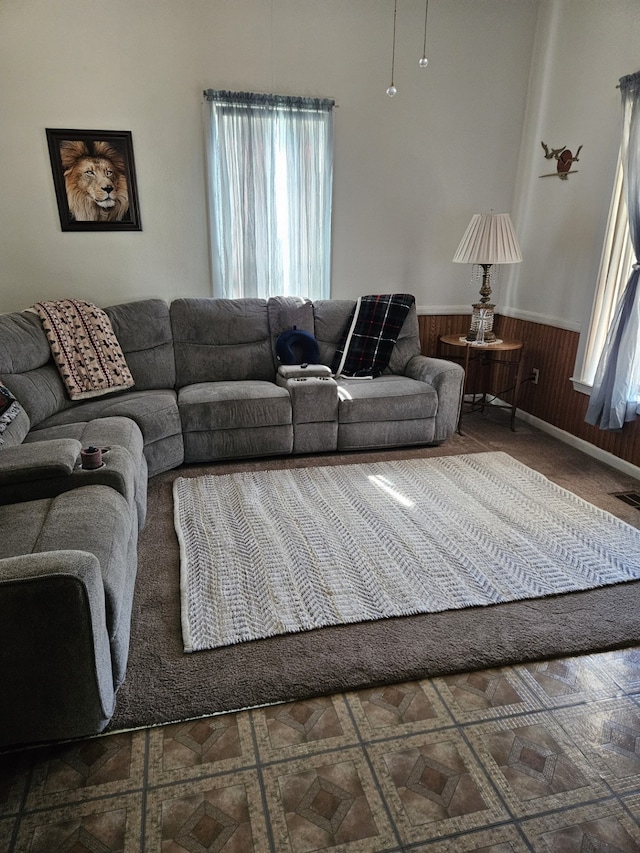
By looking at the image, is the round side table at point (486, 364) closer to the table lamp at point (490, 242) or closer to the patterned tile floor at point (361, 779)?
the table lamp at point (490, 242)

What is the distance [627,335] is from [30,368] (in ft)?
11.2

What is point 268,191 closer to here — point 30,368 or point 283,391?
point 283,391

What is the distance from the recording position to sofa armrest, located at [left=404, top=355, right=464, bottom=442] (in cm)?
357

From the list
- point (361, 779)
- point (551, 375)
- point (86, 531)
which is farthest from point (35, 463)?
point (551, 375)

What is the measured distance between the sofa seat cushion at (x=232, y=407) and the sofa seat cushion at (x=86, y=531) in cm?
122

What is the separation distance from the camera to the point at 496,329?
181 inches

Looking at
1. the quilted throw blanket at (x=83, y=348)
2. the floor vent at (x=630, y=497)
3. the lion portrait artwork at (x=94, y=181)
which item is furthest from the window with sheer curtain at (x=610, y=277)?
the lion portrait artwork at (x=94, y=181)

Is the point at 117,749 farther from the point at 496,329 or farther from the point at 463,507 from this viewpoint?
the point at 496,329

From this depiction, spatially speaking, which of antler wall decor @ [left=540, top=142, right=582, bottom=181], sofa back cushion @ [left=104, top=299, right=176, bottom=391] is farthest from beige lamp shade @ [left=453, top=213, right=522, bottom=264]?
sofa back cushion @ [left=104, top=299, right=176, bottom=391]

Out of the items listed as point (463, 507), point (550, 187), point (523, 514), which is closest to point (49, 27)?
point (550, 187)

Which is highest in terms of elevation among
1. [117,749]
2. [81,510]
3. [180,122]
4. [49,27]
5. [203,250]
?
[49,27]

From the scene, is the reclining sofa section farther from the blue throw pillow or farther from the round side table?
the round side table

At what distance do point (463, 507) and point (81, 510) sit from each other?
1.86 meters

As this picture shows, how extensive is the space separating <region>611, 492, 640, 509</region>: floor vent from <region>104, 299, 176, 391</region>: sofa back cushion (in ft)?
9.19
